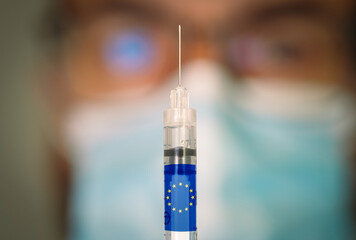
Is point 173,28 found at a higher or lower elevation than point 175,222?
higher

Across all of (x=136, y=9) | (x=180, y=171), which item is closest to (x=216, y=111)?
(x=180, y=171)

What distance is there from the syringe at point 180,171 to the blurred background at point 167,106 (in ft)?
0.63

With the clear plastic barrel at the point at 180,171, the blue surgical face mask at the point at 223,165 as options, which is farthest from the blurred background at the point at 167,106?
the clear plastic barrel at the point at 180,171

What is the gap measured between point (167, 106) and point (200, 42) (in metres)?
0.22

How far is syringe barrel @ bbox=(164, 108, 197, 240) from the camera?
117 centimetres

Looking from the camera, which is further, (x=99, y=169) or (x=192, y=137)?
(x=99, y=169)

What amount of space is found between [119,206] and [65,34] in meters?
0.53

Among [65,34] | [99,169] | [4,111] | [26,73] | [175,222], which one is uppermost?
[65,34]

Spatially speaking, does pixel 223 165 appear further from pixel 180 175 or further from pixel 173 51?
pixel 173 51

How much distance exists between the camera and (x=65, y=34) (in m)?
1.43

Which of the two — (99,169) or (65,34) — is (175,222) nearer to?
(99,169)

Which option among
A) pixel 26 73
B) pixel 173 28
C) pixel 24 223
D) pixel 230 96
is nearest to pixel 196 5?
pixel 173 28

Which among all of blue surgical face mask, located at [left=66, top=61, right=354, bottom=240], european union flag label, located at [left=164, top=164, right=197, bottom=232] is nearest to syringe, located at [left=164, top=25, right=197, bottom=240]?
european union flag label, located at [left=164, top=164, right=197, bottom=232]

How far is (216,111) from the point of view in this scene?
4.63 feet
